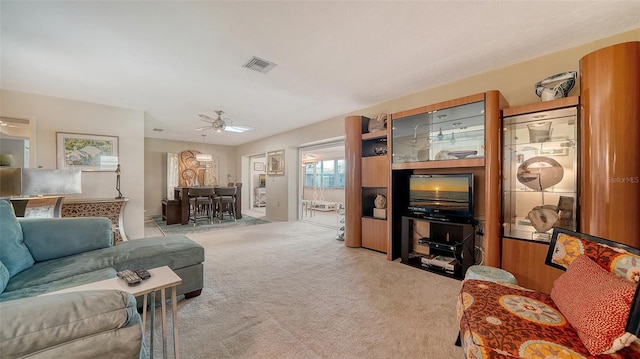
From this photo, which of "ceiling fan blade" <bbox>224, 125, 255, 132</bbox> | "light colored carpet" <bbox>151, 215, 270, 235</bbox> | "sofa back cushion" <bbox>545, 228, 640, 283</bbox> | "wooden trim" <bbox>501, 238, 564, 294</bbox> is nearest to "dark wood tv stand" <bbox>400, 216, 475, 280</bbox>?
"wooden trim" <bbox>501, 238, 564, 294</bbox>

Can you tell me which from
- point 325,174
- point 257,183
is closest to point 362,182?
point 325,174

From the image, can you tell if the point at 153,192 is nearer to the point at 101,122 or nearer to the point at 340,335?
the point at 101,122

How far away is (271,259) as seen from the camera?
341 cm

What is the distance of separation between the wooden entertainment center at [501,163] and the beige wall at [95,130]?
13.2ft

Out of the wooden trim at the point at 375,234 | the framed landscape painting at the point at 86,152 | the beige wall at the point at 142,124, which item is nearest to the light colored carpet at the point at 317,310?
the wooden trim at the point at 375,234

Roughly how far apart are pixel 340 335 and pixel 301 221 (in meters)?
4.89

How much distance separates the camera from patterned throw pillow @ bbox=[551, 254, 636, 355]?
988 mm

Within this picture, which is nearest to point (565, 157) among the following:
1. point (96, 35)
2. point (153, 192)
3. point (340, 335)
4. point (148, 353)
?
point (340, 335)

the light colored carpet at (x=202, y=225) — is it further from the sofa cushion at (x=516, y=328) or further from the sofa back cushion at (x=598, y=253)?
the sofa back cushion at (x=598, y=253)

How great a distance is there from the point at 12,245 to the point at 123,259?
0.66 metres

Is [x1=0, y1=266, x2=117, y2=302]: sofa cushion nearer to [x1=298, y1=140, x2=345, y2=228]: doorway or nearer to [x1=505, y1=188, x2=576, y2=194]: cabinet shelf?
[x1=505, y1=188, x2=576, y2=194]: cabinet shelf

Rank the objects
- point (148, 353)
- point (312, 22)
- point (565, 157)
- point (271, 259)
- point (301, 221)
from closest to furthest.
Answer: point (148, 353) → point (312, 22) → point (565, 157) → point (271, 259) → point (301, 221)

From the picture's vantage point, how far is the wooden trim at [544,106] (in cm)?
224

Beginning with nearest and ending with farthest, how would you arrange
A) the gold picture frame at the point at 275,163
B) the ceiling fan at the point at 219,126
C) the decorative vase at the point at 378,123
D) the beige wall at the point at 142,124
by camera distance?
the beige wall at the point at 142,124 < the decorative vase at the point at 378,123 < the ceiling fan at the point at 219,126 < the gold picture frame at the point at 275,163
